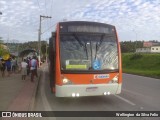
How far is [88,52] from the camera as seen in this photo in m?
11.1

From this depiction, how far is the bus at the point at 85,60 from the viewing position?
1094 centimetres

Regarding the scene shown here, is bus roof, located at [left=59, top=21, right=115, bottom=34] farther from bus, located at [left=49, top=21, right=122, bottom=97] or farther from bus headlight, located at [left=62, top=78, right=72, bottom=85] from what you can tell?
bus headlight, located at [left=62, top=78, right=72, bottom=85]

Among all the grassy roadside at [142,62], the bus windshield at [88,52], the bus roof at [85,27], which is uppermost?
the bus roof at [85,27]

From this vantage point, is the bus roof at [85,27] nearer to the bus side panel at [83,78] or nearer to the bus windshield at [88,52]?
the bus windshield at [88,52]

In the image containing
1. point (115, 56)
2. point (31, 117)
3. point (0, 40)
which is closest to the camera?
point (31, 117)

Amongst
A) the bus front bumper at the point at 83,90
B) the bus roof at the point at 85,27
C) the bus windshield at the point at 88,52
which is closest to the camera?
the bus front bumper at the point at 83,90

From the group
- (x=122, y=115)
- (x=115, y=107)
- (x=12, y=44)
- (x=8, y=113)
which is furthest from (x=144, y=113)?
(x=12, y=44)

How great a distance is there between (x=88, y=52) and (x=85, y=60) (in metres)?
0.32

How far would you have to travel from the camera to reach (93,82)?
11.0 meters

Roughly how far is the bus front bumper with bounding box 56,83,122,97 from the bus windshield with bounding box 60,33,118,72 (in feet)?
1.96

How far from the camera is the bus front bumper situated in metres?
10.9

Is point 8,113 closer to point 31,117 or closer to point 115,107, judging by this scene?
point 31,117

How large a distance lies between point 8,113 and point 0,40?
95.4 feet

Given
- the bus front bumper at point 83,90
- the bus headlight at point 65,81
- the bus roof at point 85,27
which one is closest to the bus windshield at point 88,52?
the bus roof at point 85,27
